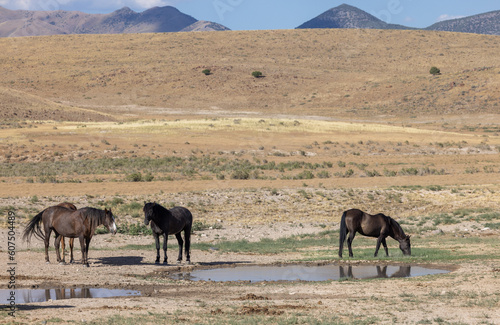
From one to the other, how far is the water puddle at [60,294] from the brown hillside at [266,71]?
240 ft

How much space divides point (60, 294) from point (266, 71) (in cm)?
10852

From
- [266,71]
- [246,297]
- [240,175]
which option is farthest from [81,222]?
[266,71]

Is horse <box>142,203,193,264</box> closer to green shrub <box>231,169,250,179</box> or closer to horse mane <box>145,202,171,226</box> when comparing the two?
horse mane <box>145,202,171,226</box>

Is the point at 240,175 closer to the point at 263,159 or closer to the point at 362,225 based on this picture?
the point at 263,159

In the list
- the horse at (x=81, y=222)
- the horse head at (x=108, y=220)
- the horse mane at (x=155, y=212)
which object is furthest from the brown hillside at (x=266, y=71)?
the horse head at (x=108, y=220)

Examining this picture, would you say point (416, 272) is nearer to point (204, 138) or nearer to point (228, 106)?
point (204, 138)

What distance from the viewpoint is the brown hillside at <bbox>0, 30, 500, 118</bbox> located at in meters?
101

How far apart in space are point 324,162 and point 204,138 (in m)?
16.2

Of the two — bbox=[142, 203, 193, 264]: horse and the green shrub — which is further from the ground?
the green shrub

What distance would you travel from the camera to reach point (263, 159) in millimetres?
52625

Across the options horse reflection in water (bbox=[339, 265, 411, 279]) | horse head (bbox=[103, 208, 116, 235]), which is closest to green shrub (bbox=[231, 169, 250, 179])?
horse reflection in water (bbox=[339, 265, 411, 279])

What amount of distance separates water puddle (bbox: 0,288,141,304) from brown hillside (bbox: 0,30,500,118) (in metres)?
73.1

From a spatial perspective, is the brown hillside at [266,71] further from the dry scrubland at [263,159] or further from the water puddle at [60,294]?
the water puddle at [60,294]

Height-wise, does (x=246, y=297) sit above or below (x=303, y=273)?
above
